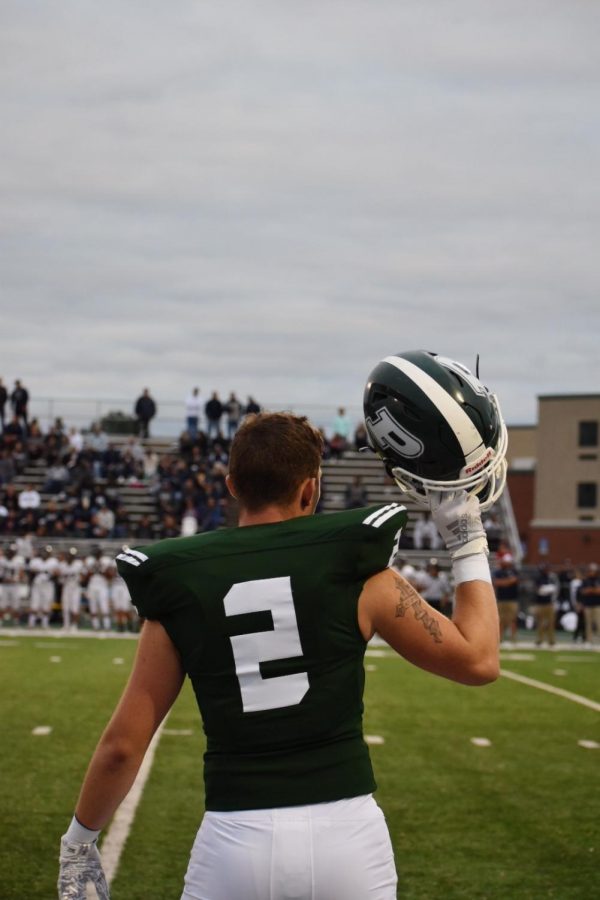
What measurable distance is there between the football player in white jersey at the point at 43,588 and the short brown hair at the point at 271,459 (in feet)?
69.8

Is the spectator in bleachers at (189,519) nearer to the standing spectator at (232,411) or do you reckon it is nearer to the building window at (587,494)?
the standing spectator at (232,411)

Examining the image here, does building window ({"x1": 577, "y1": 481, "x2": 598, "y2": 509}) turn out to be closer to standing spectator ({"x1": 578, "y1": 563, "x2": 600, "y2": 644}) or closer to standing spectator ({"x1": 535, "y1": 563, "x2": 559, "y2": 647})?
standing spectator ({"x1": 578, "y1": 563, "x2": 600, "y2": 644})

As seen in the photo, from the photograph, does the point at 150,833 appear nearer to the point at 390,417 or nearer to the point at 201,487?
the point at 390,417

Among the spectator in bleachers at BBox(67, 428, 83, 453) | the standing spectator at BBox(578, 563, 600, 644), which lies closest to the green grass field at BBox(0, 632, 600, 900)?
the standing spectator at BBox(578, 563, 600, 644)

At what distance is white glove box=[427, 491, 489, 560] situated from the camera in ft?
8.37

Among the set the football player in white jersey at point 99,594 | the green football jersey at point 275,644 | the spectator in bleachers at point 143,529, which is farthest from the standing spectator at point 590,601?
the green football jersey at point 275,644

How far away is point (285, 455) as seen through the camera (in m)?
2.44

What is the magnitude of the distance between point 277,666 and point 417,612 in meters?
0.31

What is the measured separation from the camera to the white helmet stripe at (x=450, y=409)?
2.55 metres

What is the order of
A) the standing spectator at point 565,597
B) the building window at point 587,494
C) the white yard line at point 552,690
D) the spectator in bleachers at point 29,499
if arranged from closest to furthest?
the white yard line at point 552,690 → the standing spectator at point 565,597 → the spectator in bleachers at point 29,499 → the building window at point 587,494

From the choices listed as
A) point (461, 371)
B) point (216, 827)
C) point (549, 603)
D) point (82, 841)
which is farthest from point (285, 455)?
point (549, 603)

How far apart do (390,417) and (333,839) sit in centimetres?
89

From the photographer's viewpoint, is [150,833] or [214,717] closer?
[214,717]

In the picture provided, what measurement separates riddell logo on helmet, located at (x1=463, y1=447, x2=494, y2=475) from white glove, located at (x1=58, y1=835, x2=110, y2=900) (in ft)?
3.61
